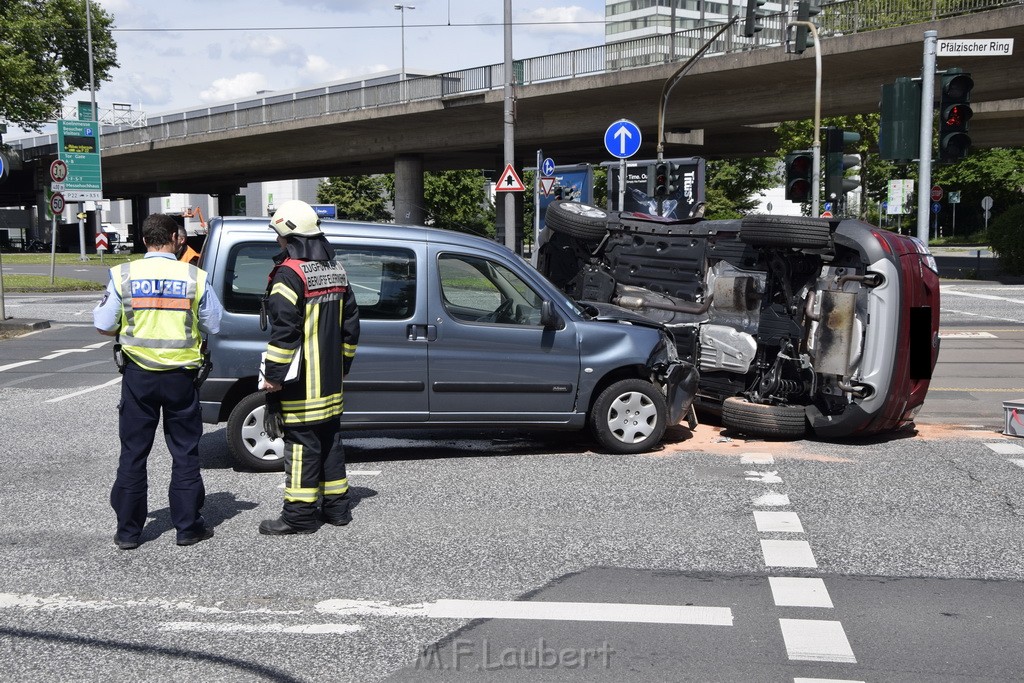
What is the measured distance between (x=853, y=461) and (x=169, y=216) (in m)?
5.06

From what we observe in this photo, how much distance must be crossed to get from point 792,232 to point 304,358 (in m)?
4.23

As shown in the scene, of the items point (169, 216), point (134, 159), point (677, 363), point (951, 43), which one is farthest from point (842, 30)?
point (134, 159)

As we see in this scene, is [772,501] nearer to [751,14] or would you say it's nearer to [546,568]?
[546,568]

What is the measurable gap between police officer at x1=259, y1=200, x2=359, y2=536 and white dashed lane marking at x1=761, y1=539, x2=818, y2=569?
7.73 feet

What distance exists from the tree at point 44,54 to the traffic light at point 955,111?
29844 millimetres

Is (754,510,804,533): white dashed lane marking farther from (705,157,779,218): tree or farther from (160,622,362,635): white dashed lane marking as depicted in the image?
(705,157,779,218): tree

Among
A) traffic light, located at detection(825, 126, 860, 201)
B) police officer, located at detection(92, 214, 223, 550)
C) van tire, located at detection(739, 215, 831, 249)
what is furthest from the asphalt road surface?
traffic light, located at detection(825, 126, 860, 201)

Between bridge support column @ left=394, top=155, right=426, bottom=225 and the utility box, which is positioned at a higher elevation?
bridge support column @ left=394, top=155, right=426, bottom=225

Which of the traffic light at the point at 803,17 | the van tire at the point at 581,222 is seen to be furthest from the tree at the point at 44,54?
the van tire at the point at 581,222

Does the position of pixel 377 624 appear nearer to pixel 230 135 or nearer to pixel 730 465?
pixel 730 465

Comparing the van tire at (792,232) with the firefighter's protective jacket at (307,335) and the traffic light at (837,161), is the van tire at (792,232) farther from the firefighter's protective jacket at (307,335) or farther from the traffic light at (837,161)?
the traffic light at (837,161)

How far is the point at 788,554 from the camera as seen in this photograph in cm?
551

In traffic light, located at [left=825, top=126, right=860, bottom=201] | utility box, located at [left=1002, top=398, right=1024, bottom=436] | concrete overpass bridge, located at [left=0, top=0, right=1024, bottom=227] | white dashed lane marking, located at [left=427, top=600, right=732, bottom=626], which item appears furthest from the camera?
concrete overpass bridge, located at [left=0, top=0, right=1024, bottom=227]

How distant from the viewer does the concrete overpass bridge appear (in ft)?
93.7
